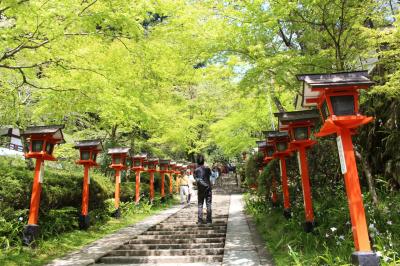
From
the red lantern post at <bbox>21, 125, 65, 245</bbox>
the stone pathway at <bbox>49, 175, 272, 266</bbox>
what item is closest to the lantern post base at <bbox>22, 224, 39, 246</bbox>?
the red lantern post at <bbox>21, 125, 65, 245</bbox>

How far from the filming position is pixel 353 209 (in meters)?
4.65

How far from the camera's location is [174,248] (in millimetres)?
7414

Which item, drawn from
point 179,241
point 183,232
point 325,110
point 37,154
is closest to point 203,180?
point 183,232

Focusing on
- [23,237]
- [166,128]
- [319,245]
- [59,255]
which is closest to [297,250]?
[319,245]

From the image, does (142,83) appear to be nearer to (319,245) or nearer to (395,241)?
(319,245)

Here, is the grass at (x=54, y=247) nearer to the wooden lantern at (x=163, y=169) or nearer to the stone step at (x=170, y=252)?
the stone step at (x=170, y=252)

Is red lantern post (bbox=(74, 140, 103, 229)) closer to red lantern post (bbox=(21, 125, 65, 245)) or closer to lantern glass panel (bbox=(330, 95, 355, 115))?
red lantern post (bbox=(21, 125, 65, 245))

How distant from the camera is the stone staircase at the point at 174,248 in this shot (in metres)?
6.53

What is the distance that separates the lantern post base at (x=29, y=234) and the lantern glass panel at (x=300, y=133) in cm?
628

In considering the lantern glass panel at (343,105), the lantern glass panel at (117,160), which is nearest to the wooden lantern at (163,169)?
the lantern glass panel at (117,160)

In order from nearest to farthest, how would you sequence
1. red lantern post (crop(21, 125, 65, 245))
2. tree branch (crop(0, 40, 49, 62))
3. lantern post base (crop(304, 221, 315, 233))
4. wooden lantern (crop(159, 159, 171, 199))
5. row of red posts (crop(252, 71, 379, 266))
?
row of red posts (crop(252, 71, 379, 266))
tree branch (crop(0, 40, 49, 62))
lantern post base (crop(304, 221, 315, 233))
red lantern post (crop(21, 125, 65, 245))
wooden lantern (crop(159, 159, 171, 199))

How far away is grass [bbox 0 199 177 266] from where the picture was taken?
20.8 feet

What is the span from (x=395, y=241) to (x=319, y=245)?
1266 millimetres

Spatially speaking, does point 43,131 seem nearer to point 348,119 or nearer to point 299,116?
point 299,116
